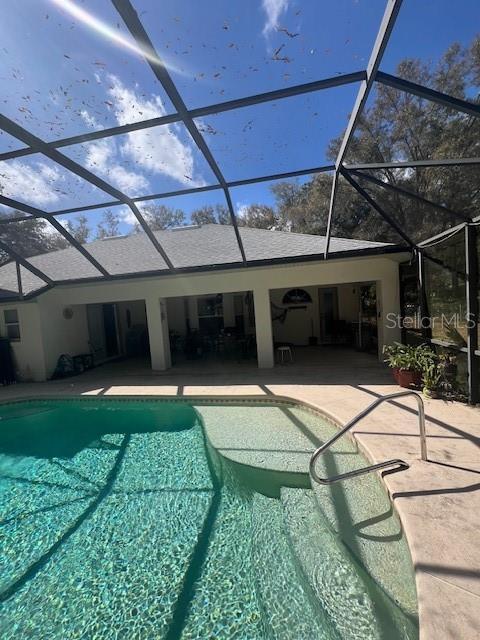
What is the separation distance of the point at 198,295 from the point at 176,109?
697 centimetres

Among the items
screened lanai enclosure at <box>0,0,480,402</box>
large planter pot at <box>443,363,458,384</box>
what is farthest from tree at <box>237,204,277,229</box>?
large planter pot at <box>443,363,458,384</box>

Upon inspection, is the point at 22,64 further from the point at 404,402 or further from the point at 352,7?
the point at 404,402

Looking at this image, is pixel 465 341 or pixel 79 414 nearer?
pixel 465 341

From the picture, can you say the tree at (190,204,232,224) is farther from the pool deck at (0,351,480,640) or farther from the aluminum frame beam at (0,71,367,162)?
the aluminum frame beam at (0,71,367,162)

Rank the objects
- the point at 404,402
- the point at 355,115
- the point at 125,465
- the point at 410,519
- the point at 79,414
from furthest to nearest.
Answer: the point at 79,414
the point at 404,402
the point at 125,465
the point at 355,115
the point at 410,519

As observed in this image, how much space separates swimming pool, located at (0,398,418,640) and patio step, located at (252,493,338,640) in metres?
0.01

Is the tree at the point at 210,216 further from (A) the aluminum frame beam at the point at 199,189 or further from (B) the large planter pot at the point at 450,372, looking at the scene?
(B) the large planter pot at the point at 450,372

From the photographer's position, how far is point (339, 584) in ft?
9.18

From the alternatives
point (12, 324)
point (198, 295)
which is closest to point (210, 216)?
point (198, 295)

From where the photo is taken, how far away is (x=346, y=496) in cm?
383

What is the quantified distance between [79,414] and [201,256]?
5.48 meters

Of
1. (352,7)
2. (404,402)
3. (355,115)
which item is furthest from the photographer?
(404,402)

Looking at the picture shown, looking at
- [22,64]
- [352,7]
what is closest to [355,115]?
[352,7]

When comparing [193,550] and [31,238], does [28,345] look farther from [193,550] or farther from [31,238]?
[31,238]
